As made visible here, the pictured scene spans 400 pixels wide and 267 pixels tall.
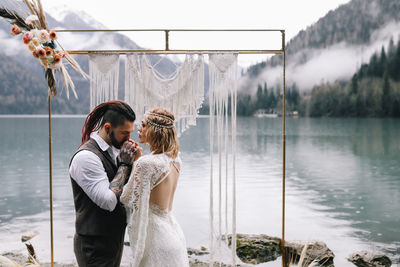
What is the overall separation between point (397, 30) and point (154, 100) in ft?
291

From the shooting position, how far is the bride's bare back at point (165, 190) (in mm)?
2020

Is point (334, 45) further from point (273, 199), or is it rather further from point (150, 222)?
point (150, 222)

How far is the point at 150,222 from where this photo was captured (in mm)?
2068

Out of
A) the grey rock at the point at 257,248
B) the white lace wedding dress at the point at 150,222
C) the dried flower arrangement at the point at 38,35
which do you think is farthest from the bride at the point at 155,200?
the grey rock at the point at 257,248

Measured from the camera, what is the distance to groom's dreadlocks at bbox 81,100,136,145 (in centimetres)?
209

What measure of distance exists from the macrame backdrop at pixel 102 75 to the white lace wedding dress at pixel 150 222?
64.6 inches

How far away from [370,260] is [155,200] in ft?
18.5

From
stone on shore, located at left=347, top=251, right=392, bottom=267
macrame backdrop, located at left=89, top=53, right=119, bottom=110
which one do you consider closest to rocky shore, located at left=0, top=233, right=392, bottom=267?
stone on shore, located at left=347, top=251, right=392, bottom=267

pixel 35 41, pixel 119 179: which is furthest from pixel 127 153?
pixel 35 41

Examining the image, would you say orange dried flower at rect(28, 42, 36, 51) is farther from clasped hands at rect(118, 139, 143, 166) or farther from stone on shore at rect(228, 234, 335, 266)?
stone on shore at rect(228, 234, 335, 266)

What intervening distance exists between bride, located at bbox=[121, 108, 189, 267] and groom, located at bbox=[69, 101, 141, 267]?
0.07 m

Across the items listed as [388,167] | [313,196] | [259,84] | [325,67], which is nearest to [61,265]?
[313,196]

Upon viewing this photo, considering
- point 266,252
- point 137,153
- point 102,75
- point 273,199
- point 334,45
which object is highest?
point 334,45

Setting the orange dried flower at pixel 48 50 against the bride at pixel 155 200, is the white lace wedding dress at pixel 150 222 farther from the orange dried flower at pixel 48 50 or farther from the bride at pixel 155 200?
the orange dried flower at pixel 48 50
